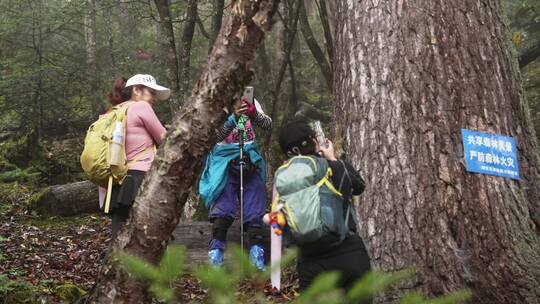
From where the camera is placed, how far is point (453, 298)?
173 centimetres

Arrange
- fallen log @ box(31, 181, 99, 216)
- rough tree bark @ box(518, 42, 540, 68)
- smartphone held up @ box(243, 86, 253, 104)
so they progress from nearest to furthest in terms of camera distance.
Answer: smartphone held up @ box(243, 86, 253, 104) < fallen log @ box(31, 181, 99, 216) < rough tree bark @ box(518, 42, 540, 68)

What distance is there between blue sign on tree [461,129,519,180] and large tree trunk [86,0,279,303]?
237cm

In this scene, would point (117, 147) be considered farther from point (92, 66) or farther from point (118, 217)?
point (92, 66)

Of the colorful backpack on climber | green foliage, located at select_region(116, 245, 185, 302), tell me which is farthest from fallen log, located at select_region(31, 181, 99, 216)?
green foliage, located at select_region(116, 245, 185, 302)

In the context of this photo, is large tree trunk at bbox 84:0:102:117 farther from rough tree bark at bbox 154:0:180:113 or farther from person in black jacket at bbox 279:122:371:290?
person in black jacket at bbox 279:122:371:290

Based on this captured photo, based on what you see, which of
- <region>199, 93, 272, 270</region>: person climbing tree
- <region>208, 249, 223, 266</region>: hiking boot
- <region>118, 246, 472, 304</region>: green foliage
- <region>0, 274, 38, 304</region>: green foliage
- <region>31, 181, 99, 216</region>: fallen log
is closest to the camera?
<region>118, 246, 472, 304</region>: green foliage

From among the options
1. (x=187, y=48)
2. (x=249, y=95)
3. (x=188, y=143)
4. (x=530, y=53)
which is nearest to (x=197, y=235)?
(x=249, y=95)

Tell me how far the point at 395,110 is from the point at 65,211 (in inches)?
279

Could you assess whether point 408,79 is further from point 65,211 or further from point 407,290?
point 65,211

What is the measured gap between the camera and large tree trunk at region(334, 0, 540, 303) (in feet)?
14.8

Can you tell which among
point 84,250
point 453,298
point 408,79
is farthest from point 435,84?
point 84,250

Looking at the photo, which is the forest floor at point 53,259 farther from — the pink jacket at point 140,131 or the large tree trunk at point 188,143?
the pink jacket at point 140,131

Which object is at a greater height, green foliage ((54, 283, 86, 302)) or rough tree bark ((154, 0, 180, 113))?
rough tree bark ((154, 0, 180, 113))

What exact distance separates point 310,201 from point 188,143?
868mm
